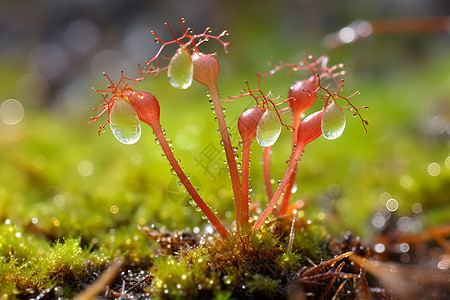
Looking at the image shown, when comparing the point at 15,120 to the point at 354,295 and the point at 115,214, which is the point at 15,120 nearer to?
the point at 115,214

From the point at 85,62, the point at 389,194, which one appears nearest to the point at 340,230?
the point at 389,194

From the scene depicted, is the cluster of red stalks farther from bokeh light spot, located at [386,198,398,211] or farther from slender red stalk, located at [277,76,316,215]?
bokeh light spot, located at [386,198,398,211]

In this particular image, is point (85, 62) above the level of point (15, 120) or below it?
above

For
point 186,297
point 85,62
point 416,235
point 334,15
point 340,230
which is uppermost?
point 85,62

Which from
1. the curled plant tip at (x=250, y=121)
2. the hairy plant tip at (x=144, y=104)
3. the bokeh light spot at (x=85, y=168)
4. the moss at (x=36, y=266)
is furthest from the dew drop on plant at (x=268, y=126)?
the bokeh light spot at (x=85, y=168)

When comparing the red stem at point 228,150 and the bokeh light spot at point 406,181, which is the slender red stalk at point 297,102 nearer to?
the red stem at point 228,150

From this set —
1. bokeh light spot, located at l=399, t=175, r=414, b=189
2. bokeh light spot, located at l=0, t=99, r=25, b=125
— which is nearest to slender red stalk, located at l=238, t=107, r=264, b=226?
bokeh light spot, located at l=399, t=175, r=414, b=189
